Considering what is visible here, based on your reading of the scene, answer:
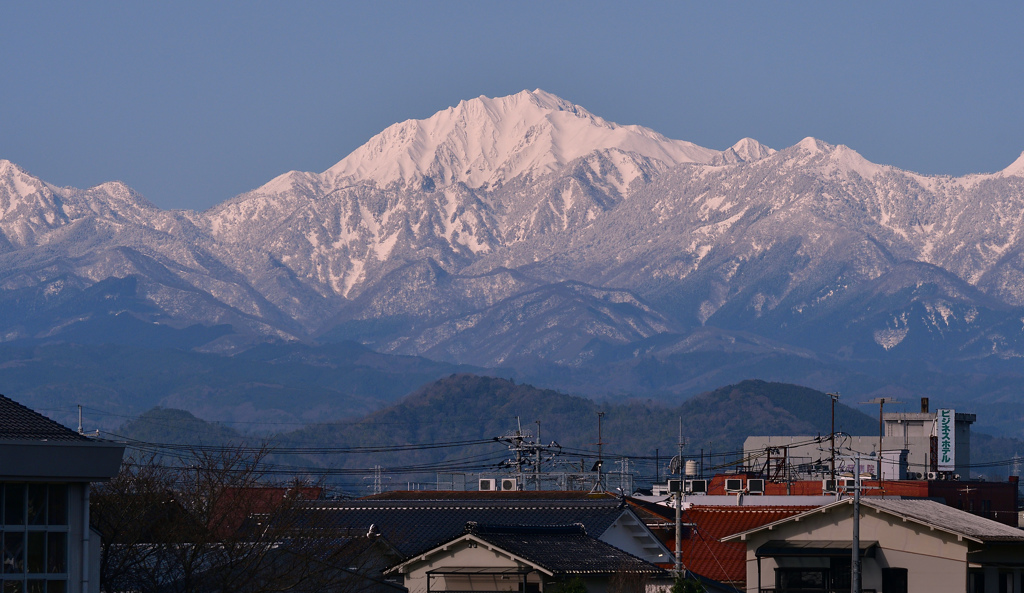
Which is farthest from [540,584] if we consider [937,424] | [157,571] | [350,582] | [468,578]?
[937,424]

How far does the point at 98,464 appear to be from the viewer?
111 ft

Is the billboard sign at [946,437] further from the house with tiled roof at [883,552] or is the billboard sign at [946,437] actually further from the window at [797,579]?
the window at [797,579]

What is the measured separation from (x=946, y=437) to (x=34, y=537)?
171m

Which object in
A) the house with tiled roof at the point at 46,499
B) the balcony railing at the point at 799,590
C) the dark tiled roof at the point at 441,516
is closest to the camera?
the house with tiled roof at the point at 46,499

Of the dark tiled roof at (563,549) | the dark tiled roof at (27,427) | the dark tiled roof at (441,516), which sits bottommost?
the dark tiled roof at (563,549)

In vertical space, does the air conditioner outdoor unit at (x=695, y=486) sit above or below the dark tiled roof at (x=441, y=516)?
above

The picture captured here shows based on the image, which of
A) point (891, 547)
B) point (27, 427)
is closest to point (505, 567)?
point (891, 547)

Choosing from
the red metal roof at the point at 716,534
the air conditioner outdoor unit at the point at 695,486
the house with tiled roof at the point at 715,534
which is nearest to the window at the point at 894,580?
the house with tiled roof at the point at 715,534

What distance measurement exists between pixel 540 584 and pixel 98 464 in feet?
72.4

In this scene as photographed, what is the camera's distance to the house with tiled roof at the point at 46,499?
33.0m

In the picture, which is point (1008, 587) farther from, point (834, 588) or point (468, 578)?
point (468, 578)

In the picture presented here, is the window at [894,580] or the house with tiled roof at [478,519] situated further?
the house with tiled roof at [478,519]

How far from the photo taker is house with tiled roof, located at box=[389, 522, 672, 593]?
173ft

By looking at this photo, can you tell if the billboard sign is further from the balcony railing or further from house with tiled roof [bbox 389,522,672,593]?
house with tiled roof [bbox 389,522,672,593]
